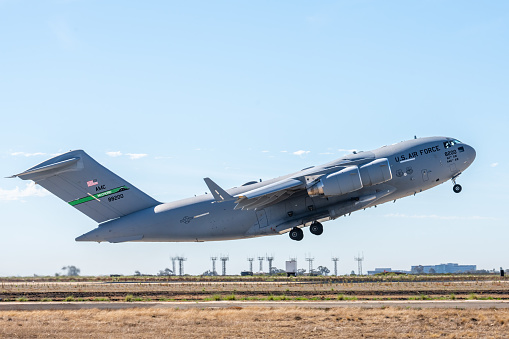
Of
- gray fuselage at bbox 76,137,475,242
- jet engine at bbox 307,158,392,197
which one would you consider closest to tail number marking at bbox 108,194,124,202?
gray fuselage at bbox 76,137,475,242

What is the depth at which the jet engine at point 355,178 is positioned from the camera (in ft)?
111

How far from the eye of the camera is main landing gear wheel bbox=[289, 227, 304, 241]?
123ft

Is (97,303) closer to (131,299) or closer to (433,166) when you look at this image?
(131,299)

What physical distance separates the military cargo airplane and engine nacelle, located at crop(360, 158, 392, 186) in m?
0.05

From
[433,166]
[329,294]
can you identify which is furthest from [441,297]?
[433,166]

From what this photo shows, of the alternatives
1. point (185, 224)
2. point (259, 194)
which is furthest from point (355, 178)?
point (185, 224)

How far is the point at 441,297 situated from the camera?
96.7 feet

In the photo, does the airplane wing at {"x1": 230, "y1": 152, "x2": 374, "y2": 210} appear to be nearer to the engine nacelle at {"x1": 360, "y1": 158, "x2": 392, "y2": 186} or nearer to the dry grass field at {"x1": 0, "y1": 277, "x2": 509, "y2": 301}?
the engine nacelle at {"x1": 360, "y1": 158, "x2": 392, "y2": 186}

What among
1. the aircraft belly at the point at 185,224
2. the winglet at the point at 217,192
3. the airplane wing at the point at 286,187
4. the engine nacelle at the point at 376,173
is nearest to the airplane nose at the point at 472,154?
the engine nacelle at the point at 376,173

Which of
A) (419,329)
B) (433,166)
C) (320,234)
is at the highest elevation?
(433,166)

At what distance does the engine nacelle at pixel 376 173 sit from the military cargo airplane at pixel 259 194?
0.16 feet

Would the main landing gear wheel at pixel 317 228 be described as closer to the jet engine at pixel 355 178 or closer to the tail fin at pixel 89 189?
the jet engine at pixel 355 178

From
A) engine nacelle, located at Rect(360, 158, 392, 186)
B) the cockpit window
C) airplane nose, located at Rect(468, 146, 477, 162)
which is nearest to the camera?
engine nacelle, located at Rect(360, 158, 392, 186)

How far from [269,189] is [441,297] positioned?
33.4ft
